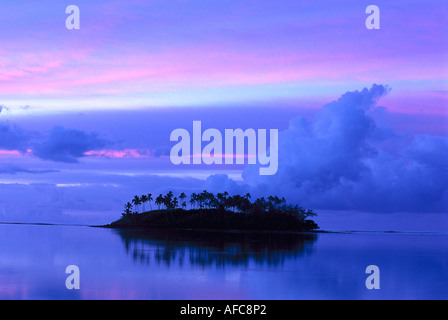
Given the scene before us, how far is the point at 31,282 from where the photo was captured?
54188mm

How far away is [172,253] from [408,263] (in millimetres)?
35431

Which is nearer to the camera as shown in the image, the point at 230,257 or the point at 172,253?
the point at 230,257

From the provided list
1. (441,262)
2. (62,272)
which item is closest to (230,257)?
(62,272)
